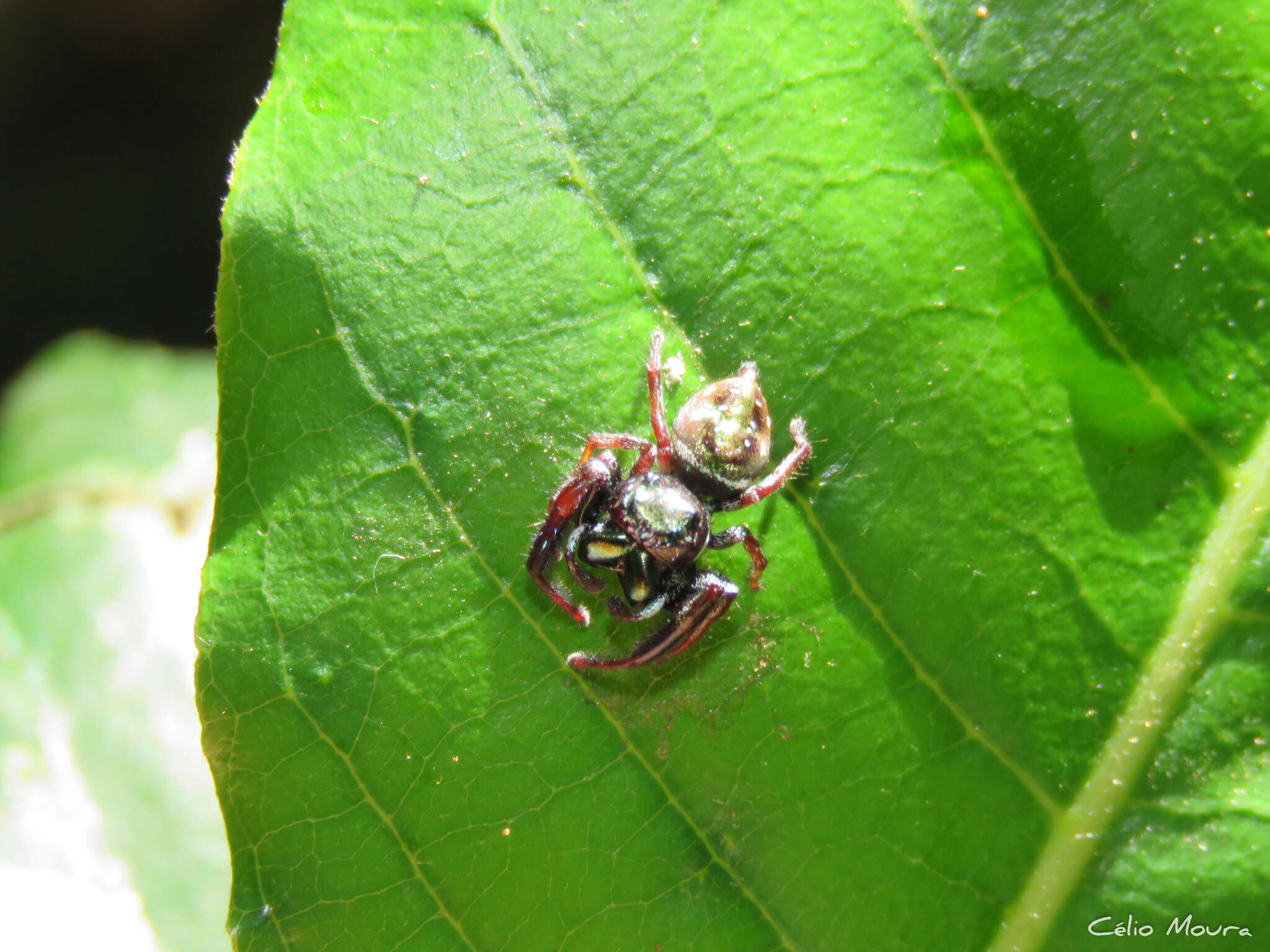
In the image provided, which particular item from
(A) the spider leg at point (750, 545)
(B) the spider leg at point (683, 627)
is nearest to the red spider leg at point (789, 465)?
(A) the spider leg at point (750, 545)

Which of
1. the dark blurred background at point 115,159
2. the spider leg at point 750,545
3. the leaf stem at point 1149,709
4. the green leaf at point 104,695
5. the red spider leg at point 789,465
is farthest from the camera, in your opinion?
the dark blurred background at point 115,159

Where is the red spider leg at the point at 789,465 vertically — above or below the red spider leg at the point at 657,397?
below

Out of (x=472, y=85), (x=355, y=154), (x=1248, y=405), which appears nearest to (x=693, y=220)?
(x=472, y=85)

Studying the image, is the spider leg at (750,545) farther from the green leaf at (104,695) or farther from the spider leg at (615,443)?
the green leaf at (104,695)

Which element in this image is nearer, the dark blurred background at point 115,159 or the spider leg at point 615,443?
the spider leg at point 615,443

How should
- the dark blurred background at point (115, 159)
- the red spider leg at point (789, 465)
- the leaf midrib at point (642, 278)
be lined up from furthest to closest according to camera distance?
the dark blurred background at point (115, 159), the red spider leg at point (789, 465), the leaf midrib at point (642, 278)

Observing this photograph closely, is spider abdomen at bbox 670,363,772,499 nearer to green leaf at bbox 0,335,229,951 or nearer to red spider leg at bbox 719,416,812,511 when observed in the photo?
red spider leg at bbox 719,416,812,511
